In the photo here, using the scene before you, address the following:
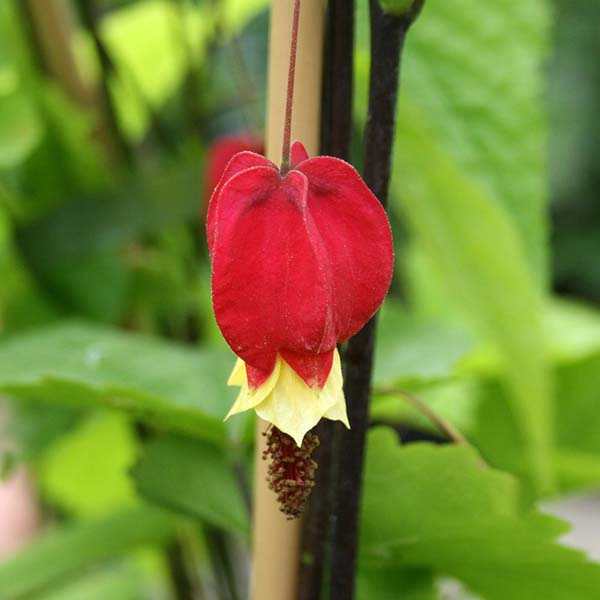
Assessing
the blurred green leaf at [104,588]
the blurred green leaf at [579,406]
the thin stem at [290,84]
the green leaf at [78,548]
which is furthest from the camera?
the blurred green leaf at [104,588]

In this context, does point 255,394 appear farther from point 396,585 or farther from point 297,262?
point 396,585

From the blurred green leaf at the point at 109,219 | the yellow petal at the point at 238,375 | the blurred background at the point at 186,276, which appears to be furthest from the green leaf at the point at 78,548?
the yellow petal at the point at 238,375

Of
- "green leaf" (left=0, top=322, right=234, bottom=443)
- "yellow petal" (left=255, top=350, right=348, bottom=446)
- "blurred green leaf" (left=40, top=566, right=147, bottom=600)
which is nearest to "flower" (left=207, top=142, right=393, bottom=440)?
"yellow petal" (left=255, top=350, right=348, bottom=446)

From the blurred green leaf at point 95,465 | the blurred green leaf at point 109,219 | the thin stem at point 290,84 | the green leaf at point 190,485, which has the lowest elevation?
the green leaf at point 190,485

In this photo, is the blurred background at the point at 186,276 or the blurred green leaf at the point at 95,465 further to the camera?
the blurred green leaf at the point at 95,465

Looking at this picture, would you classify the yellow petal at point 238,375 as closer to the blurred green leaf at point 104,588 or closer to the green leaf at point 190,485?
the green leaf at point 190,485

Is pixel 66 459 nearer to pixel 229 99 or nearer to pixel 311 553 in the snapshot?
pixel 229 99

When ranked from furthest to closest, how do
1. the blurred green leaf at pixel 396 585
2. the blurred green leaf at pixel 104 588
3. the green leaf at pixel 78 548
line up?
the blurred green leaf at pixel 104 588 < the green leaf at pixel 78 548 < the blurred green leaf at pixel 396 585

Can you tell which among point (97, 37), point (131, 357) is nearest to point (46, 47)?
point (97, 37)
